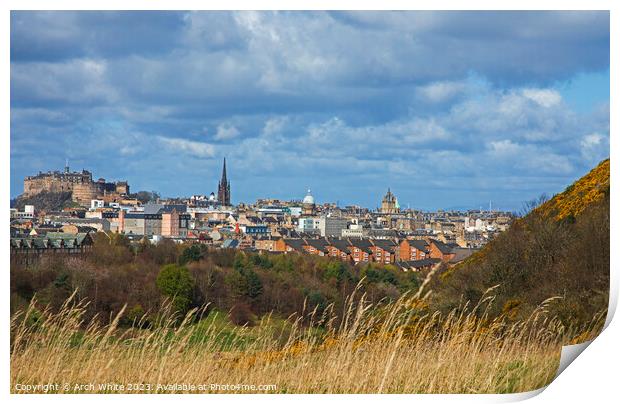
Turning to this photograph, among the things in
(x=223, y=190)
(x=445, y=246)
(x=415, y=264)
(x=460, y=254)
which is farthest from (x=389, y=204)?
(x=223, y=190)

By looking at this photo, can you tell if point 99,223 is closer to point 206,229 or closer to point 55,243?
point 55,243

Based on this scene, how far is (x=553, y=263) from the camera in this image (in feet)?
24.7

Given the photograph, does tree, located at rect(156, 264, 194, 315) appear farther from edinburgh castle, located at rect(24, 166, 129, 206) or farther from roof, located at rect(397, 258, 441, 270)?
roof, located at rect(397, 258, 441, 270)

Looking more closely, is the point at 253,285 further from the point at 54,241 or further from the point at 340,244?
the point at 340,244

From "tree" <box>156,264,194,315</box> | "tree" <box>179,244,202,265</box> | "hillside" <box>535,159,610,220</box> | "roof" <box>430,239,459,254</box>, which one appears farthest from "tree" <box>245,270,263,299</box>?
"hillside" <box>535,159,610,220</box>

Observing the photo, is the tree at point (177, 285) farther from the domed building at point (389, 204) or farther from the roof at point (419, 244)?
the roof at point (419, 244)

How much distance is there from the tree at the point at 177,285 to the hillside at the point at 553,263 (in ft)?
7.75

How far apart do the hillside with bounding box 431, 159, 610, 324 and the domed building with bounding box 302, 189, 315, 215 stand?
1866 millimetres

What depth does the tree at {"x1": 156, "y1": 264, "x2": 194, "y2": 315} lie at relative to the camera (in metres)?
7.65

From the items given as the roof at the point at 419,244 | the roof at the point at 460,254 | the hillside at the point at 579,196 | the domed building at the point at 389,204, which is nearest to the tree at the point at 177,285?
the domed building at the point at 389,204

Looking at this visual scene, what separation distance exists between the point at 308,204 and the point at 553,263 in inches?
176

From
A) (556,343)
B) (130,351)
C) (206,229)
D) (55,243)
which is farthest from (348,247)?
(130,351)

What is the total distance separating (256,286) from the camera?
8.62 metres
